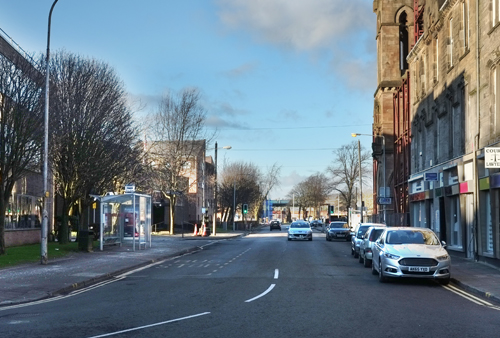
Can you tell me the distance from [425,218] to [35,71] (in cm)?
2115

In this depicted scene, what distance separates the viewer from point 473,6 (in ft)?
79.4

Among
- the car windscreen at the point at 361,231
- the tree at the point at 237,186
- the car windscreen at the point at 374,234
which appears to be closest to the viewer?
the car windscreen at the point at 374,234

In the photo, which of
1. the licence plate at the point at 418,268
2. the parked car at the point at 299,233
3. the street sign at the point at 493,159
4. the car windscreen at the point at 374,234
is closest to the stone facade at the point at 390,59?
the parked car at the point at 299,233

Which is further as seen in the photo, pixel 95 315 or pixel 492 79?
pixel 492 79

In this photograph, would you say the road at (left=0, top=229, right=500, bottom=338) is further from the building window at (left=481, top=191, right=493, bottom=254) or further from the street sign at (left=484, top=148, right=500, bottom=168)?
the building window at (left=481, top=191, right=493, bottom=254)

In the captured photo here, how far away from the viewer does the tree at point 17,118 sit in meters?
24.0

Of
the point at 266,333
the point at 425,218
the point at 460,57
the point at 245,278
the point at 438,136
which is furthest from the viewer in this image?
the point at 425,218

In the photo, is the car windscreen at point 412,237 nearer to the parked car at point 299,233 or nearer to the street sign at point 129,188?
the street sign at point 129,188

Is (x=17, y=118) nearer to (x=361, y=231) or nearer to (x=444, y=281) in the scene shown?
(x=361, y=231)

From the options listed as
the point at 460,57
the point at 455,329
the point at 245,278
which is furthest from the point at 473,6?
the point at 455,329

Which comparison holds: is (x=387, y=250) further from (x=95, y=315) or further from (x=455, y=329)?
(x=95, y=315)

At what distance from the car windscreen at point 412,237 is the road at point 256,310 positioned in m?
1.17

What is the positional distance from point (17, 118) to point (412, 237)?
1559 cm

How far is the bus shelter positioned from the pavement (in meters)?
4.46
